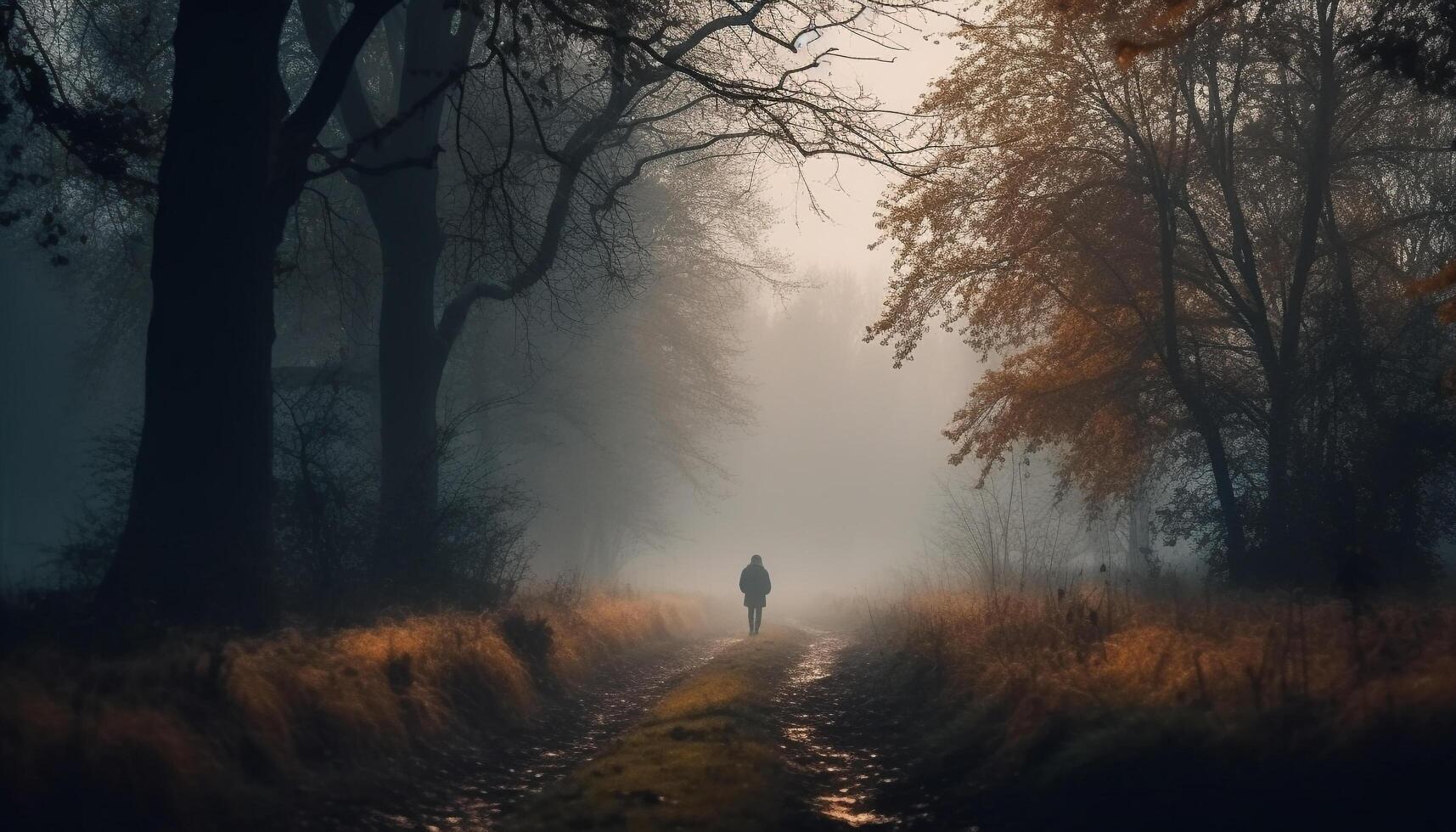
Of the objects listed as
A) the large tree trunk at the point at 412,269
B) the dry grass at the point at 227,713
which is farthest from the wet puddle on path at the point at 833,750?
the large tree trunk at the point at 412,269

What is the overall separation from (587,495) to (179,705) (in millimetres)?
26738

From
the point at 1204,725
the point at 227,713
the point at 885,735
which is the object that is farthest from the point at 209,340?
the point at 1204,725

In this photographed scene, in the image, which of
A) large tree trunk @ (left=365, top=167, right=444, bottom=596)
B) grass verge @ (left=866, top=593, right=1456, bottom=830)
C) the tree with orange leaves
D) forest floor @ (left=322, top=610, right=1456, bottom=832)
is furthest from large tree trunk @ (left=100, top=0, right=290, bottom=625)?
the tree with orange leaves

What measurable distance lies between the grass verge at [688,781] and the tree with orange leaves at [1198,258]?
7929 mm

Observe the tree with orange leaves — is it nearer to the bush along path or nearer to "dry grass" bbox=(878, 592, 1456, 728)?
"dry grass" bbox=(878, 592, 1456, 728)

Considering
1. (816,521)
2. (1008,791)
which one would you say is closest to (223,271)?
(1008,791)

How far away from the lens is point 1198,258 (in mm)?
17172

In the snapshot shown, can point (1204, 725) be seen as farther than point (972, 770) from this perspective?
No

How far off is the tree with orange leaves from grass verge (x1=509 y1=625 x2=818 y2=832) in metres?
7.93

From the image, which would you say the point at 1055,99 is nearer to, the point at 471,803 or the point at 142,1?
the point at 471,803

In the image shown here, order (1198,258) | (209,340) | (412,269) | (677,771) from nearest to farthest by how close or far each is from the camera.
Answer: (677,771), (209,340), (412,269), (1198,258)

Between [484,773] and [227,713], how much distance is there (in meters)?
1.82

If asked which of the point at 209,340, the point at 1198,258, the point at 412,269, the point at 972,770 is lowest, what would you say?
the point at 972,770

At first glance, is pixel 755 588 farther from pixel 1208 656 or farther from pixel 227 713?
pixel 227 713
